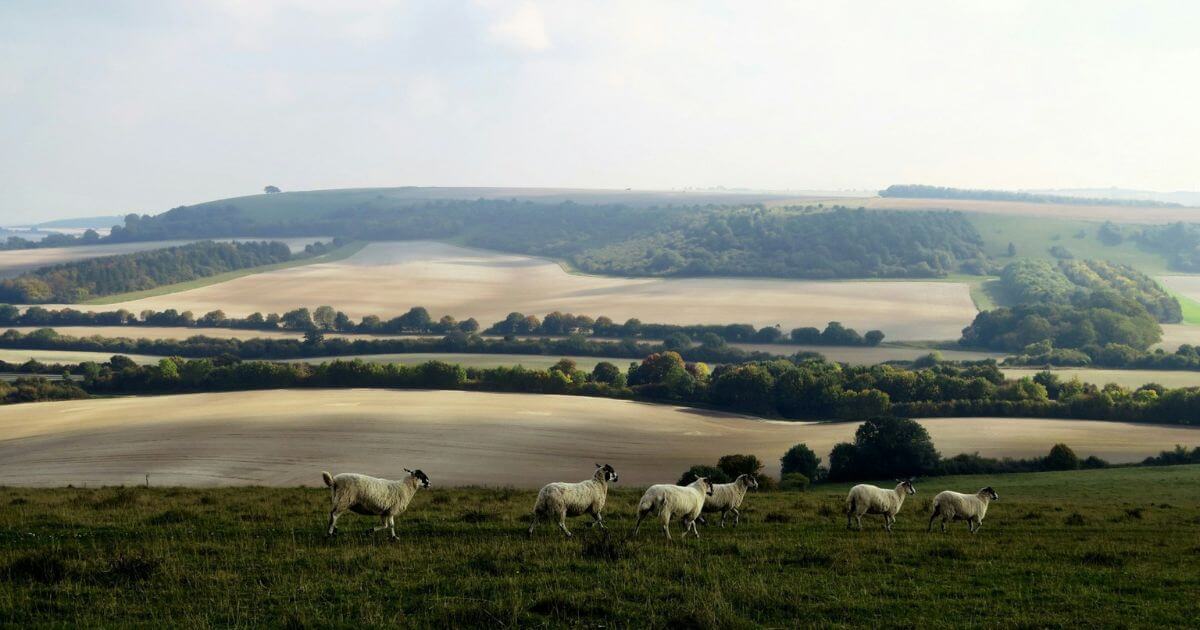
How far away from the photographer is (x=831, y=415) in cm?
8900

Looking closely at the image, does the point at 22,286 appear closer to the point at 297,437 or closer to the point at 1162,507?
the point at 297,437

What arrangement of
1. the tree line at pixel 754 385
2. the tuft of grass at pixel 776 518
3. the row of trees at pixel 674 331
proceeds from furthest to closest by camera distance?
1. the row of trees at pixel 674 331
2. the tree line at pixel 754 385
3. the tuft of grass at pixel 776 518

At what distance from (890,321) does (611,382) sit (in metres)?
73.4

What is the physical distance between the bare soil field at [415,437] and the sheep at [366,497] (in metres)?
33.6

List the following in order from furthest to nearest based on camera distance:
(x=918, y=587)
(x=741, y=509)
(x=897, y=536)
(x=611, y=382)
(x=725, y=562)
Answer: (x=611, y=382), (x=741, y=509), (x=897, y=536), (x=725, y=562), (x=918, y=587)

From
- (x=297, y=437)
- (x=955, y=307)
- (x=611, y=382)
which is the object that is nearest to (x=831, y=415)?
(x=611, y=382)

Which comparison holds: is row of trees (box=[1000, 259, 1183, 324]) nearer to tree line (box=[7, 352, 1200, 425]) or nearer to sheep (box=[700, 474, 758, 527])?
tree line (box=[7, 352, 1200, 425])

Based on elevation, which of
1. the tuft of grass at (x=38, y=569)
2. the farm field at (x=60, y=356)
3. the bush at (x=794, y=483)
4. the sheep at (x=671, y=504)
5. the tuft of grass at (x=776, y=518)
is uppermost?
the tuft of grass at (x=38, y=569)

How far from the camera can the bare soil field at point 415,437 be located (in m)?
59.4

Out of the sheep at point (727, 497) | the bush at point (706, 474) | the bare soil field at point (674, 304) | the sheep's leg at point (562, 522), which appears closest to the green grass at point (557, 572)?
the sheep's leg at point (562, 522)

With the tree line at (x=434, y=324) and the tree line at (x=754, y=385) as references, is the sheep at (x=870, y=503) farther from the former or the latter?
the tree line at (x=434, y=324)

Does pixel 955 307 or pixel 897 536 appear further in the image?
pixel 955 307

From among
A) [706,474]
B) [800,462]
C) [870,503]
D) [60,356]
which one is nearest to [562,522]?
[870,503]

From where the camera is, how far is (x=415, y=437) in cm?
7062
